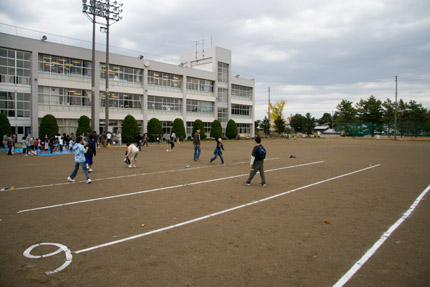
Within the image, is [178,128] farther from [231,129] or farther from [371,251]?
[371,251]

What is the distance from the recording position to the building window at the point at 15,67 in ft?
107

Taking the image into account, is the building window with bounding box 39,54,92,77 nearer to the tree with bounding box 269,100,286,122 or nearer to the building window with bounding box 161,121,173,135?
the building window with bounding box 161,121,173,135

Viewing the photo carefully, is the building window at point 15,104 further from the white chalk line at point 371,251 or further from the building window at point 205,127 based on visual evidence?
the white chalk line at point 371,251

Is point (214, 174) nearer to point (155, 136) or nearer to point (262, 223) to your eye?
point (262, 223)

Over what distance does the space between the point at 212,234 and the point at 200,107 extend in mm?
50887

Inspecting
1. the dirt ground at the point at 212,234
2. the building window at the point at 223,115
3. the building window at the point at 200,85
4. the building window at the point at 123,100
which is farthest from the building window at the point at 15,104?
the building window at the point at 223,115

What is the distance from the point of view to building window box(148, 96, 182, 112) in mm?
47719

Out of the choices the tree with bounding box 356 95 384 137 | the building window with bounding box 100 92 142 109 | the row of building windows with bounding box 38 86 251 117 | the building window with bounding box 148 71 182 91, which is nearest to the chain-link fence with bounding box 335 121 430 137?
the tree with bounding box 356 95 384 137

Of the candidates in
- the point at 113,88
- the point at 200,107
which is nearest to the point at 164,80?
the point at 200,107

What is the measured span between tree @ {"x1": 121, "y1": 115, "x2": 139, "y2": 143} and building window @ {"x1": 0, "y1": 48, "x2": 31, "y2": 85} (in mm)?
12334

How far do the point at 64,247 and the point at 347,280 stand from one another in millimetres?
4701

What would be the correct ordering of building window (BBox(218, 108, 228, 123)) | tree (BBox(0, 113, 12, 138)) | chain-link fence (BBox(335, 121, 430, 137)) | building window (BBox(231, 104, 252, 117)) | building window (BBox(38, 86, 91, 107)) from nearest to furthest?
tree (BBox(0, 113, 12, 138)) < building window (BBox(38, 86, 91, 107)) < building window (BBox(218, 108, 228, 123)) < building window (BBox(231, 104, 252, 117)) < chain-link fence (BBox(335, 121, 430, 137))

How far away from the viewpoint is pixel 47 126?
1319 inches

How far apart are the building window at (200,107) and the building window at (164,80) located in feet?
12.3
